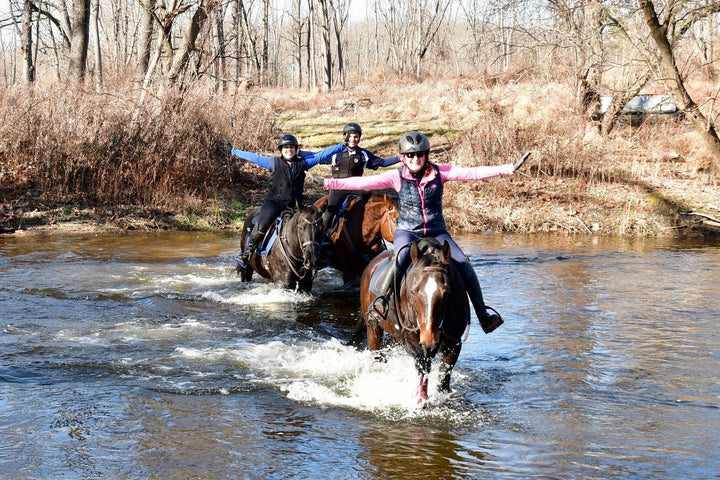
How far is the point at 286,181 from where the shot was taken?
35.6 feet

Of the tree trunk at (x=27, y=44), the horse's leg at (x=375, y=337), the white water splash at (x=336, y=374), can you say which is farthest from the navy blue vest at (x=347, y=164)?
the tree trunk at (x=27, y=44)

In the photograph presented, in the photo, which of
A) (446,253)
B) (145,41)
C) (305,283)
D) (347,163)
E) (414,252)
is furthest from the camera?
(145,41)

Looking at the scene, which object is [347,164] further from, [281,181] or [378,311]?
[378,311]

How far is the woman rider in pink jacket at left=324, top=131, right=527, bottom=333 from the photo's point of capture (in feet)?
21.0

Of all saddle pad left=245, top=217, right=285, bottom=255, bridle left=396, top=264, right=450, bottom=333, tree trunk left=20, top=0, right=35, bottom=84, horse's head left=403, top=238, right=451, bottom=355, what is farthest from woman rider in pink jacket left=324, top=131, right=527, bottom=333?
tree trunk left=20, top=0, right=35, bottom=84

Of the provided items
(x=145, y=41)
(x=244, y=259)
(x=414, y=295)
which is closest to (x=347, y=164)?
(x=244, y=259)

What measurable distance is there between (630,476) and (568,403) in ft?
4.98

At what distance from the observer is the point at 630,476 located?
5023 mm

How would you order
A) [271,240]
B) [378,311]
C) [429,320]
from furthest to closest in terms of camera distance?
[271,240], [378,311], [429,320]

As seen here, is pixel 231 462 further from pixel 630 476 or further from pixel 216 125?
pixel 216 125

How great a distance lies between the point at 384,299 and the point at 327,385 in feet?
3.87

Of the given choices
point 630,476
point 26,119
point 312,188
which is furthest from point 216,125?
point 630,476

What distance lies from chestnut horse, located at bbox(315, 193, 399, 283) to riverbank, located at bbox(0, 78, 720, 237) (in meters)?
7.66

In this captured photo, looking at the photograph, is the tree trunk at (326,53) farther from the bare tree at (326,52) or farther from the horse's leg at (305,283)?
the horse's leg at (305,283)
